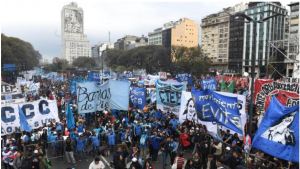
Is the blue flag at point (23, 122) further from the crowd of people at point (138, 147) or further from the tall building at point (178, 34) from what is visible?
the tall building at point (178, 34)

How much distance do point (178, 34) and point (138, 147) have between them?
129m

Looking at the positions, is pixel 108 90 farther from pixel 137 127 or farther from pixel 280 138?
pixel 280 138

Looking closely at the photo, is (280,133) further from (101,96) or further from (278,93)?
(101,96)

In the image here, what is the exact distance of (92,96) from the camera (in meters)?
14.6

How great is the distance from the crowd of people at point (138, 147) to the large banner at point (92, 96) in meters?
0.96

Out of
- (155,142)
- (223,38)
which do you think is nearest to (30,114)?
(155,142)

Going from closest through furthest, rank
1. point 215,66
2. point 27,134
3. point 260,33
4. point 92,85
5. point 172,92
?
point 27,134 < point 92,85 < point 172,92 < point 260,33 < point 215,66

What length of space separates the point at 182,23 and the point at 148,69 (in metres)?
56.4

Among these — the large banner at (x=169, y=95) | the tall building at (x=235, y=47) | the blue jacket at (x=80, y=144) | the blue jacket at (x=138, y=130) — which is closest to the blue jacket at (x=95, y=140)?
the blue jacket at (x=80, y=144)

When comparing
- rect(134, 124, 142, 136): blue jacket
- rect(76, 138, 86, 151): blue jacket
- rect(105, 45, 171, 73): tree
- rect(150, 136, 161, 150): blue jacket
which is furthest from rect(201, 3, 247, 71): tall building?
rect(76, 138, 86, 151): blue jacket

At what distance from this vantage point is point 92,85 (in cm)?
1464

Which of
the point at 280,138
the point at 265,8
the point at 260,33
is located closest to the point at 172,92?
the point at 280,138

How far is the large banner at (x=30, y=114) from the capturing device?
11.3 m

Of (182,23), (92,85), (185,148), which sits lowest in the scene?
(185,148)
